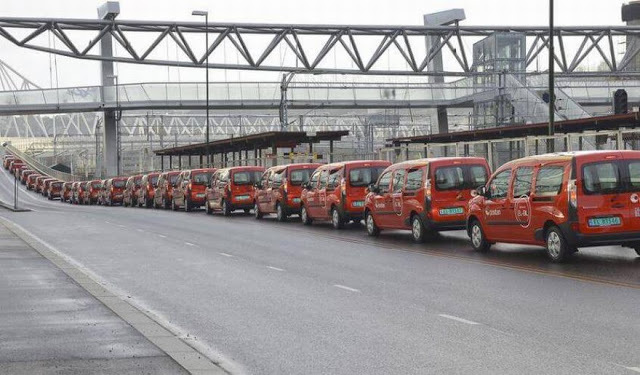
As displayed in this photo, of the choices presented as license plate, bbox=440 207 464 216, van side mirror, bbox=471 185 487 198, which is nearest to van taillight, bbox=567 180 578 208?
van side mirror, bbox=471 185 487 198

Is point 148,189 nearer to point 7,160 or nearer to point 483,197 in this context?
point 483,197

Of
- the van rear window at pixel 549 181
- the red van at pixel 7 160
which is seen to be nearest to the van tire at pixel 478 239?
the van rear window at pixel 549 181

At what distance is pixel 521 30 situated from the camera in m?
66.6

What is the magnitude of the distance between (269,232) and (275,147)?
2382 centimetres

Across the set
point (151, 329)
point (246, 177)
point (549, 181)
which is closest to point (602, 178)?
point (549, 181)

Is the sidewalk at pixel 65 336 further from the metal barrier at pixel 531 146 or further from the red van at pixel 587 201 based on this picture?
the metal barrier at pixel 531 146

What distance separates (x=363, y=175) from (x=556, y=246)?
11678 millimetres

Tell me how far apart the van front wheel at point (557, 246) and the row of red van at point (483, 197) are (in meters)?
0.01

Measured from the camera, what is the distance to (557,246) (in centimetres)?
1659

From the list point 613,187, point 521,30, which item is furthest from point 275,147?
point 613,187

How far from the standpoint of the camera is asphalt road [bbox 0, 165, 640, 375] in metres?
8.49

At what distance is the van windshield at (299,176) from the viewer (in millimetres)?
33312

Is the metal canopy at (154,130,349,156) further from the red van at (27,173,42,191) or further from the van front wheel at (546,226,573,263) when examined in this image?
the red van at (27,173,42,191)

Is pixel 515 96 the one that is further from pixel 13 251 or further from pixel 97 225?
pixel 13 251
